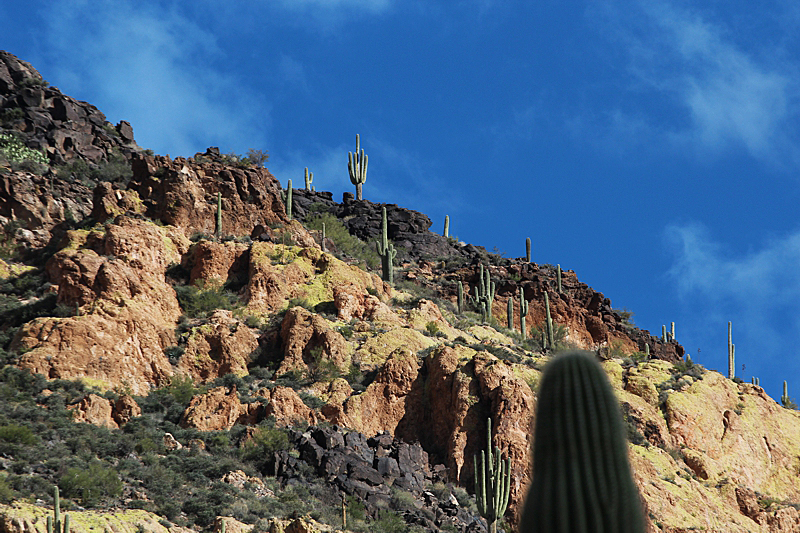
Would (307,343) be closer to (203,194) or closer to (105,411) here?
(105,411)

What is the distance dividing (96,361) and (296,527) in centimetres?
1093

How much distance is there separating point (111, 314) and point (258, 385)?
19.2ft

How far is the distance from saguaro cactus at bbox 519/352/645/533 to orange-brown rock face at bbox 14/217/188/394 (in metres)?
25.5

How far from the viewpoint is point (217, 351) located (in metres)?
34.3

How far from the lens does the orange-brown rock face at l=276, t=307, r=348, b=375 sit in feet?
111

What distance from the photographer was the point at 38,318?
Result: 3175cm

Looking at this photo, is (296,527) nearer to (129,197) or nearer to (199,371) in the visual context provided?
(199,371)

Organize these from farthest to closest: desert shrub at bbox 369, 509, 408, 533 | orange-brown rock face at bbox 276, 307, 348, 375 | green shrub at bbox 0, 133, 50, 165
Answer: green shrub at bbox 0, 133, 50, 165
orange-brown rock face at bbox 276, 307, 348, 375
desert shrub at bbox 369, 509, 408, 533

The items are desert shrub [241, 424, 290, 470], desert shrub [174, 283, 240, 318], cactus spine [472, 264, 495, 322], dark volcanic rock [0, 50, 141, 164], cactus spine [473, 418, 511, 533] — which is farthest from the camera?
dark volcanic rock [0, 50, 141, 164]

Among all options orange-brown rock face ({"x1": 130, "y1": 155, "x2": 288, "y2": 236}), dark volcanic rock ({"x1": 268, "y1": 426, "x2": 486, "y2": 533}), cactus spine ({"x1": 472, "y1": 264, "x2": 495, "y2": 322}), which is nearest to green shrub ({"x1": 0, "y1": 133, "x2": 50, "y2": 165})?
Result: orange-brown rock face ({"x1": 130, "y1": 155, "x2": 288, "y2": 236})

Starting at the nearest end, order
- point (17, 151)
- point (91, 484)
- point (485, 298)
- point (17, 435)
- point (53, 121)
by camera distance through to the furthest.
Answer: point (91, 484) < point (17, 435) < point (17, 151) < point (485, 298) < point (53, 121)

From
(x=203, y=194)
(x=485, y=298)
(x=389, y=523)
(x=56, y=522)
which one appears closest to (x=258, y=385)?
(x=389, y=523)

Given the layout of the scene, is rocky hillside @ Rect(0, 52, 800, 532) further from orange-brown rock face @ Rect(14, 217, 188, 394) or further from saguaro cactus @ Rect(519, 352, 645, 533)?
saguaro cactus @ Rect(519, 352, 645, 533)

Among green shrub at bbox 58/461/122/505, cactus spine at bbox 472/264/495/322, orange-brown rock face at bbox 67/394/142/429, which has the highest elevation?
cactus spine at bbox 472/264/495/322
